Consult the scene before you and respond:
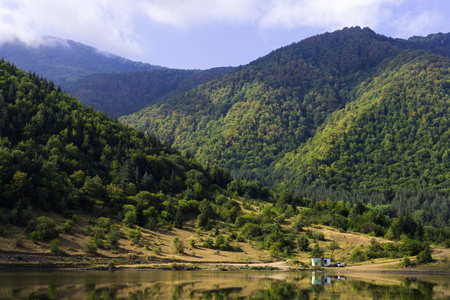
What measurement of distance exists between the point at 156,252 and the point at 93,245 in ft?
35.9

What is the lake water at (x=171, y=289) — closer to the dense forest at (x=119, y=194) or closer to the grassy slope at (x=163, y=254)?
the grassy slope at (x=163, y=254)

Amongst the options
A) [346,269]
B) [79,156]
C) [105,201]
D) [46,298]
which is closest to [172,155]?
[79,156]

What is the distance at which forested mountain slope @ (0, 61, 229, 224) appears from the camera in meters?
79.7

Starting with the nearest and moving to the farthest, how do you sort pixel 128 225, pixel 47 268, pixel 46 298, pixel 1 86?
pixel 46 298
pixel 47 268
pixel 128 225
pixel 1 86

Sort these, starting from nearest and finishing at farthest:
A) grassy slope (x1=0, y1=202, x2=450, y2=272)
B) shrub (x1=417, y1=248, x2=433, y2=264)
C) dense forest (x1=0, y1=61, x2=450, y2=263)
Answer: grassy slope (x1=0, y1=202, x2=450, y2=272) → dense forest (x1=0, y1=61, x2=450, y2=263) → shrub (x1=417, y1=248, x2=433, y2=264)

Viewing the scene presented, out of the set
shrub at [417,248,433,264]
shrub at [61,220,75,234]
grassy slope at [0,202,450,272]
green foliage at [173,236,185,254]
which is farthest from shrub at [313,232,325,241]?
shrub at [61,220,75,234]

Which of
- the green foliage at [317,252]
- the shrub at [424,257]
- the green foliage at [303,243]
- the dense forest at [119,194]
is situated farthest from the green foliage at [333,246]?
the shrub at [424,257]

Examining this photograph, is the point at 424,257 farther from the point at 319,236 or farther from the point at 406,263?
the point at 319,236

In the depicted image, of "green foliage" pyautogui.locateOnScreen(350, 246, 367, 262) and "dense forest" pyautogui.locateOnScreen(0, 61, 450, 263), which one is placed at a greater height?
"dense forest" pyautogui.locateOnScreen(0, 61, 450, 263)

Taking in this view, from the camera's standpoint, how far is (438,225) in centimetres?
17225

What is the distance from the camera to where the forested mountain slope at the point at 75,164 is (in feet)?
261

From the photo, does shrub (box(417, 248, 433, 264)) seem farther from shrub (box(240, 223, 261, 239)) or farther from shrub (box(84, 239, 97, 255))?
shrub (box(84, 239, 97, 255))

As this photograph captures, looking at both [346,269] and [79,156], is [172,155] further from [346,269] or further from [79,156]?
[346,269]

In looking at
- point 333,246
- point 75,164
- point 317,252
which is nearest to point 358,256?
point 333,246
